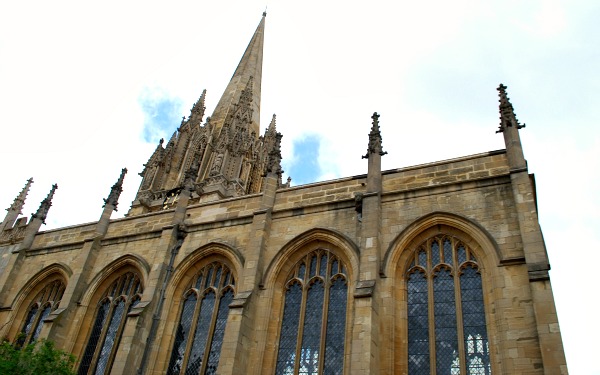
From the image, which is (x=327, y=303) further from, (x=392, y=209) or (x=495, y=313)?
(x=495, y=313)

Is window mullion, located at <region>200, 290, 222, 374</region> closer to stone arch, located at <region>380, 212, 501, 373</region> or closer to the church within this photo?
the church

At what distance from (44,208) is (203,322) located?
404 inches

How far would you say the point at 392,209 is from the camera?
12930 mm

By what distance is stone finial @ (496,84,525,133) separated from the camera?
1271cm

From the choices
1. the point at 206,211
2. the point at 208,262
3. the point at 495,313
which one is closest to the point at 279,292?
the point at 208,262

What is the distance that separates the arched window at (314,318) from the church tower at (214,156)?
12.2 meters

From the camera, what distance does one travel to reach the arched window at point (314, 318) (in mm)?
11883

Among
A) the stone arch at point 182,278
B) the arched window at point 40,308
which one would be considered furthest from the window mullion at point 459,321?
the arched window at point 40,308

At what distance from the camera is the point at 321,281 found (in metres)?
13.1

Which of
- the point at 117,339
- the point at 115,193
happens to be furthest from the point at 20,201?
the point at 117,339

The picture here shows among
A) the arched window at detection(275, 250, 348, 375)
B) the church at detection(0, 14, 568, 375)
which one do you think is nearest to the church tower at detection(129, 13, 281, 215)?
the church at detection(0, 14, 568, 375)

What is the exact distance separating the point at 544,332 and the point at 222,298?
27.0ft

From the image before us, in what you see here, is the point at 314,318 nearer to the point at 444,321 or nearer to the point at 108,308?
the point at 444,321

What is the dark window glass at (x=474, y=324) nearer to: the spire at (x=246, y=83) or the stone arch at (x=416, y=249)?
the stone arch at (x=416, y=249)
